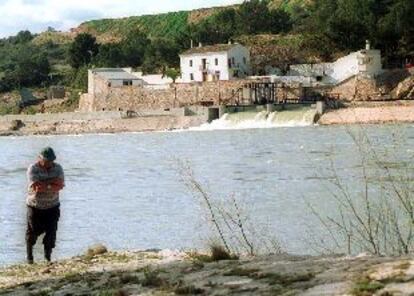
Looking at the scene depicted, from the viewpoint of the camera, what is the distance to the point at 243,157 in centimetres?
4425

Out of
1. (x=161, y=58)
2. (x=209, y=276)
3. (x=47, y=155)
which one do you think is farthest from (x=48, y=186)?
(x=161, y=58)

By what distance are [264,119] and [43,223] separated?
205ft

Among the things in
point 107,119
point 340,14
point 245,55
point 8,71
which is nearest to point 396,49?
point 340,14

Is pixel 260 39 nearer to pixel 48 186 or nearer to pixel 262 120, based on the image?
pixel 262 120

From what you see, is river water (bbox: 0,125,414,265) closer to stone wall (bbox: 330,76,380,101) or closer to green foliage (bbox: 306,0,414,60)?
stone wall (bbox: 330,76,380,101)

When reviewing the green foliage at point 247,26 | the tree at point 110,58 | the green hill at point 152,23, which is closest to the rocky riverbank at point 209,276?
the green foliage at point 247,26

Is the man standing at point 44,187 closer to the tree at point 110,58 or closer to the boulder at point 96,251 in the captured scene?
the boulder at point 96,251

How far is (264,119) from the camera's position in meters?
75.0

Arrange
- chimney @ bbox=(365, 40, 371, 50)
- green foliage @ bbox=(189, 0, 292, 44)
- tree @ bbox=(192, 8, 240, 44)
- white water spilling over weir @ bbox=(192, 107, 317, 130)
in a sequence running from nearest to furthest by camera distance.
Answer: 1. white water spilling over weir @ bbox=(192, 107, 317, 130)
2. chimney @ bbox=(365, 40, 371, 50)
3. tree @ bbox=(192, 8, 240, 44)
4. green foliage @ bbox=(189, 0, 292, 44)

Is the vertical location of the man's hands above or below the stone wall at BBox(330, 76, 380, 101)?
above

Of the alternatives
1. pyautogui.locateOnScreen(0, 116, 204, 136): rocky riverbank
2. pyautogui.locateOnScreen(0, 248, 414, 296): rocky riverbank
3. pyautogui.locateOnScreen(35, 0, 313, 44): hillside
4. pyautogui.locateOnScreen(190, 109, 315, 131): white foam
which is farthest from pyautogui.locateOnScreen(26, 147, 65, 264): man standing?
pyautogui.locateOnScreen(35, 0, 313, 44): hillside

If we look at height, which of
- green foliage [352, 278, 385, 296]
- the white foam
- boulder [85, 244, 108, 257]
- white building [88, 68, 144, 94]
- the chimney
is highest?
the chimney

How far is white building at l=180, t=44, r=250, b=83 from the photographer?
92.5 m

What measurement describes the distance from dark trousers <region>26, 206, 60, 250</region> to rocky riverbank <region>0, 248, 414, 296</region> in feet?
2.37
